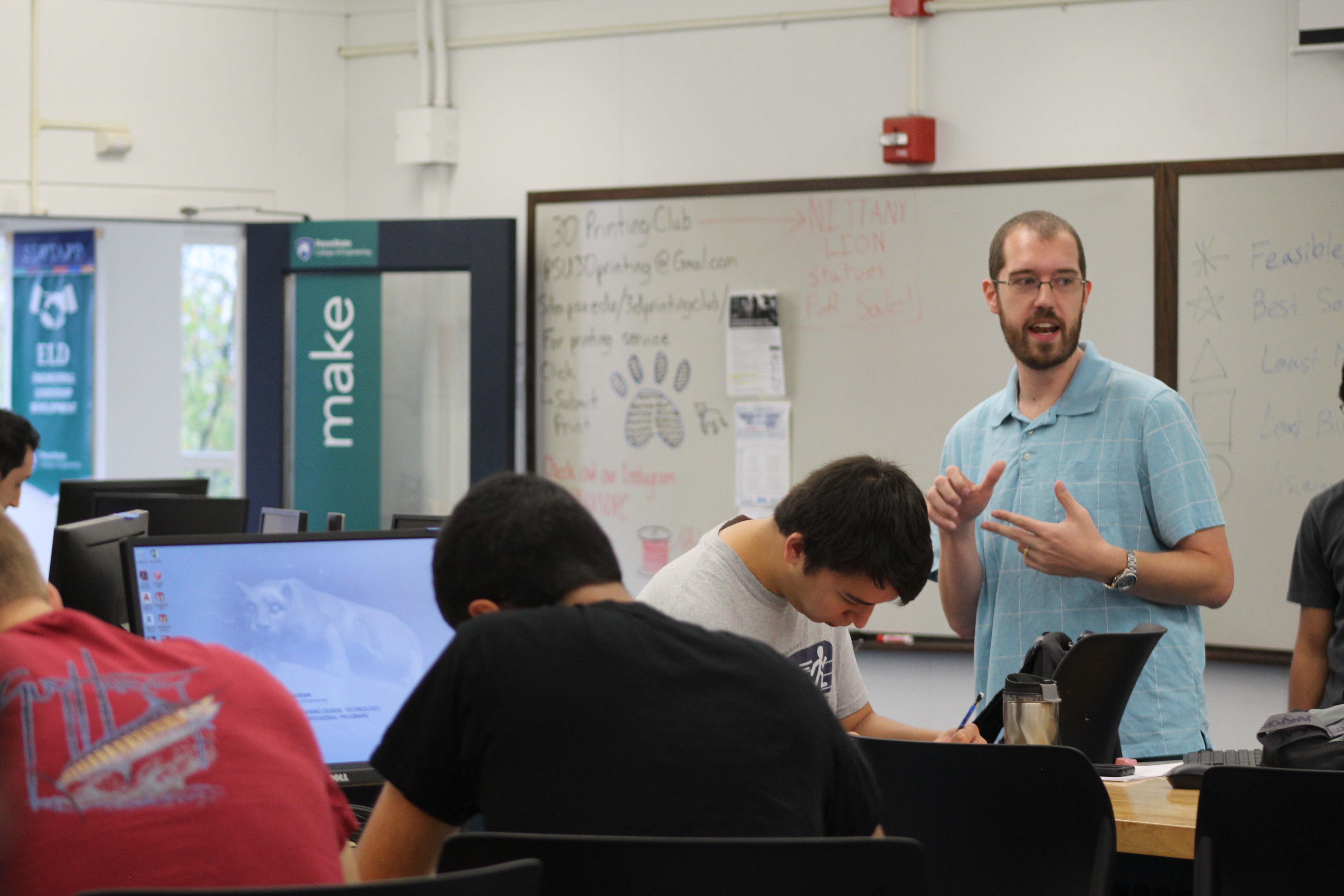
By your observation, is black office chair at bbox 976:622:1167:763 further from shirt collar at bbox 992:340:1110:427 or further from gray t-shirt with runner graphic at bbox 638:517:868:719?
shirt collar at bbox 992:340:1110:427

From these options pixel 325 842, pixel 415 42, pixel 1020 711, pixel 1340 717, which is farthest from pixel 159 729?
pixel 415 42

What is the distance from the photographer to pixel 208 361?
262 inches

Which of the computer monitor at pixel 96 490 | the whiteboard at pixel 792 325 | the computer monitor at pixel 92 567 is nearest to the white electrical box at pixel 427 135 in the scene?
the whiteboard at pixel 792 325

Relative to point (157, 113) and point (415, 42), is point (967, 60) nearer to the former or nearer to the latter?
point (415, 42)

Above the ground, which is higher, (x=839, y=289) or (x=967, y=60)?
(x=967, y=60)

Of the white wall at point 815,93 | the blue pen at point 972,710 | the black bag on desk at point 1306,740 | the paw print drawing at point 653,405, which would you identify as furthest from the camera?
the paw print drawing at point 653,405

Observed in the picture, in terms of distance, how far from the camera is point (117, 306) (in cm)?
665

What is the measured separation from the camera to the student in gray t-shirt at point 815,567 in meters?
1.73

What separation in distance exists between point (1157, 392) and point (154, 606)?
1.77 meters

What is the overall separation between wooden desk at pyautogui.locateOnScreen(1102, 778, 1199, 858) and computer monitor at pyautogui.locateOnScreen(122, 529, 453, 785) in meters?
1.01

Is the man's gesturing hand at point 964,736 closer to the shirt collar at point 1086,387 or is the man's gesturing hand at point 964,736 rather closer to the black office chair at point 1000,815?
the black office chair at point 1000,815

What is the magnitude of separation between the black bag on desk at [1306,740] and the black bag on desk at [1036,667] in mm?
291

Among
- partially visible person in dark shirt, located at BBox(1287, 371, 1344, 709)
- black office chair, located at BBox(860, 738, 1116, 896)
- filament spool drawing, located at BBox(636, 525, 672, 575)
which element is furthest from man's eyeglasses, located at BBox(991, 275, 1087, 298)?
filament spool drawing, located at BBox(636, 525, 672, 575)

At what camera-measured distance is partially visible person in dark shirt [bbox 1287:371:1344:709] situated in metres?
2.62
